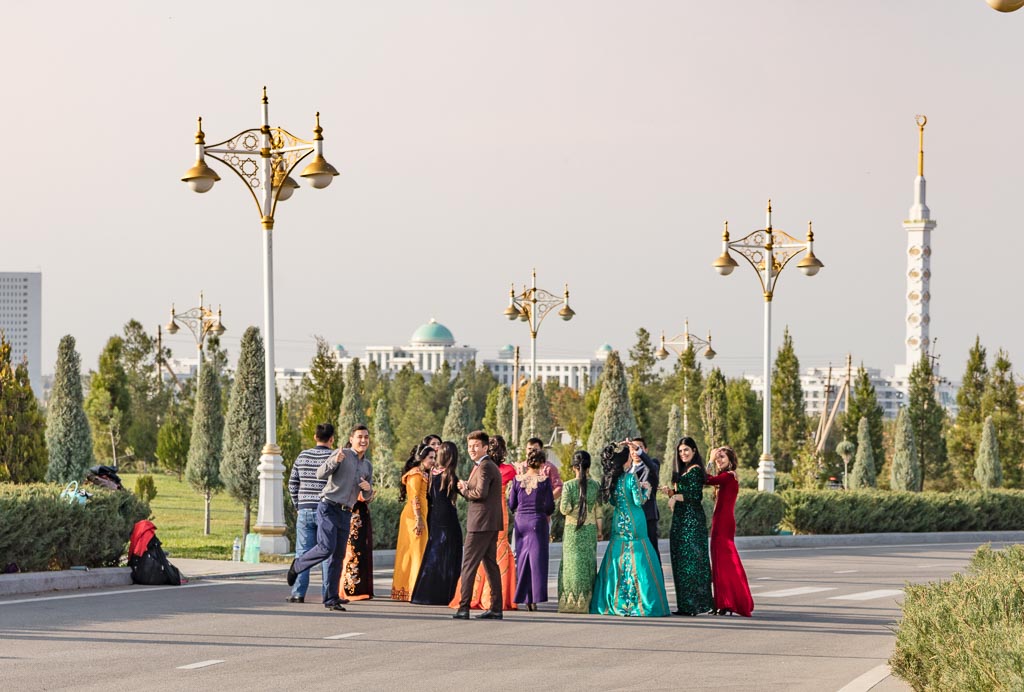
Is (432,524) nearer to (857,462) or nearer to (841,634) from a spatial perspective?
(841,634)

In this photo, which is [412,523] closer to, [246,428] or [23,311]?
[246,428]

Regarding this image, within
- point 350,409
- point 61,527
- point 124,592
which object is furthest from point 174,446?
point 124,592

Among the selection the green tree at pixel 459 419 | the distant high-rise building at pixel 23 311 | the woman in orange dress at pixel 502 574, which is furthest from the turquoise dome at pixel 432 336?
the woman in orange dress at pixel 502 574

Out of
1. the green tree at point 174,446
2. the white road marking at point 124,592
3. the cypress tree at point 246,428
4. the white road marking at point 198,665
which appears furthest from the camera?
the green tree at point 174,446

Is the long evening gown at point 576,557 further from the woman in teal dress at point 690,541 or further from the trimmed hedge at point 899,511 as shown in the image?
the trimmed hedge at point 899,511

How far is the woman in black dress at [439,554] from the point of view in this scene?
14.4 m

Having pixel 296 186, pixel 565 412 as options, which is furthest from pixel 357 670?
pixel 565 412

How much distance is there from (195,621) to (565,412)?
64539 millimetres

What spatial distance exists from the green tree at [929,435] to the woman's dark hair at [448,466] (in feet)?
129

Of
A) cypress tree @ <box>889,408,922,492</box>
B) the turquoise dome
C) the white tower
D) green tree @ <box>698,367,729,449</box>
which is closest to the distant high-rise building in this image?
the turquoise dome

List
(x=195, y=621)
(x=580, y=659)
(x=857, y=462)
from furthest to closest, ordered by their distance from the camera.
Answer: (x=857, y=462)
(x=195, y=621)
(x=580, y=659)

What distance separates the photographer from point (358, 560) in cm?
1454

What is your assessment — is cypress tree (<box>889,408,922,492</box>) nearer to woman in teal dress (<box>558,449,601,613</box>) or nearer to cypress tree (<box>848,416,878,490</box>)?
cypress tree (<box>848,416,878,490</box>)

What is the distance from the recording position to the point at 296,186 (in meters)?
19.6
